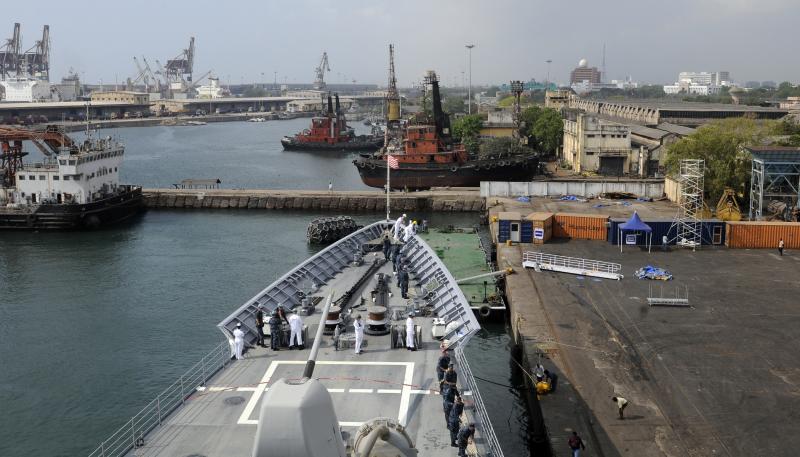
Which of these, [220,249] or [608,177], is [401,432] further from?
[608,177]

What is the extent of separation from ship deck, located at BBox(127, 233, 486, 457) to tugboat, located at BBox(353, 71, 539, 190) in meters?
42.8

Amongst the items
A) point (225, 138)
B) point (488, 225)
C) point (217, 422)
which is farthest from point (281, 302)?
point (225, 138)

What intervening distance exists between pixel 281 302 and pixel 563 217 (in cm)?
1955

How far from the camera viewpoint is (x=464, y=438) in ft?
37.1

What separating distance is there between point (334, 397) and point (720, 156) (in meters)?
37.5

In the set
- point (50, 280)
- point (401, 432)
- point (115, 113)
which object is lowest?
point (50, 280)

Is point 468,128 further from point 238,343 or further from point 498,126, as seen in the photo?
point 238,343

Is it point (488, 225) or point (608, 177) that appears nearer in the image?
point (488, 225)

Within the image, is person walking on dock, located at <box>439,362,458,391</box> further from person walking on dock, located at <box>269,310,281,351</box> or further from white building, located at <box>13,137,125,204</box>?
white building, located at <box>13,137,125,204</box>

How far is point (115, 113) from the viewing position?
169500 millimetres

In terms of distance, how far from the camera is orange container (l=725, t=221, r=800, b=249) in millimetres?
32531

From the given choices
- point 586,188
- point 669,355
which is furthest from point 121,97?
point 669,355

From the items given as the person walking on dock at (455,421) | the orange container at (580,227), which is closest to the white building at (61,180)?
the orange container at (580,227)

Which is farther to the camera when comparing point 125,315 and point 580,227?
point 580,227
